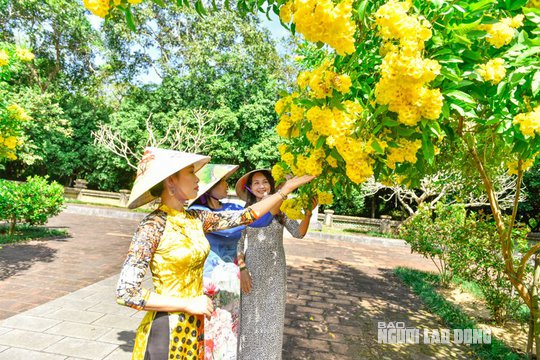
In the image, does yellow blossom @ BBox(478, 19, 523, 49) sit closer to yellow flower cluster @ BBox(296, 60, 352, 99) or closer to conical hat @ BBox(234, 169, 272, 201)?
yellow flower cluster @ BBox(296, 60, 352, 99)

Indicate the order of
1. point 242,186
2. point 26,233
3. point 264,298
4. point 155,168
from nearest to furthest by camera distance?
point 155,168
point 264,298
point 242,186
point 26,233

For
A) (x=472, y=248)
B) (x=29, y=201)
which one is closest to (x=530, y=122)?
(x=472, y=248)

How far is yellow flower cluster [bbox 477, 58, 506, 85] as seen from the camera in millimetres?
1383

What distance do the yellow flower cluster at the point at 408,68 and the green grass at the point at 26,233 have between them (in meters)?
9.76

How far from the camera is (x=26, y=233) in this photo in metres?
9.13

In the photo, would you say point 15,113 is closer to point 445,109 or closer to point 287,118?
point 287,118

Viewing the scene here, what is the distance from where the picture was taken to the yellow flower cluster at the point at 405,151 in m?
1.52

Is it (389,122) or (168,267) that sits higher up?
(389,122)

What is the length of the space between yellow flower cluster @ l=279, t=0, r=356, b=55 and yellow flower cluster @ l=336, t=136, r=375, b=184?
0.40 meters

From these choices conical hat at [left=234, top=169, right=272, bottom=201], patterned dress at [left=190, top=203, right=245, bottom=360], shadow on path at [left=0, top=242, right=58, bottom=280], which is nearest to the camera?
patterned dress at [left=190, top=203, right=245, bottom=360]

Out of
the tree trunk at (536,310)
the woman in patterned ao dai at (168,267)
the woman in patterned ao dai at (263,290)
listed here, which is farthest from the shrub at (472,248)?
the woman in patterned ao dai at (168,267)

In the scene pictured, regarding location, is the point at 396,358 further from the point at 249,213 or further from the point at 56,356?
the point at 56,356

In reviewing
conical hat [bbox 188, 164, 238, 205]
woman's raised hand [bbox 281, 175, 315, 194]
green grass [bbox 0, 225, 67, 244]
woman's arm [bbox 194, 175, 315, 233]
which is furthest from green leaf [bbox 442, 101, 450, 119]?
green grass [bbox 0, 225, 67, 244]

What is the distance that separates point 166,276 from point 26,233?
378 inches
